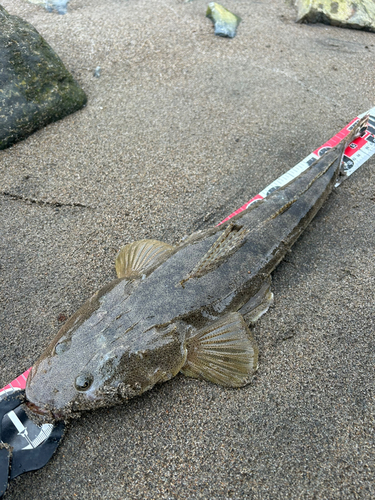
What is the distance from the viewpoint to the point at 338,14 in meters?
6.21

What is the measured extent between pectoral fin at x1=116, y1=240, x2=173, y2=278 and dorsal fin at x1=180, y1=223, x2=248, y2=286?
1.04 feet

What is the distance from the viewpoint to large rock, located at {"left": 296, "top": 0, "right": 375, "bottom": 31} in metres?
6.17

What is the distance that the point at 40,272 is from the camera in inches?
133

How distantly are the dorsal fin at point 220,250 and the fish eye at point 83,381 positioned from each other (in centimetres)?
92

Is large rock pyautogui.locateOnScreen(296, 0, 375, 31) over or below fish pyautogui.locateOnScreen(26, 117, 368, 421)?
over

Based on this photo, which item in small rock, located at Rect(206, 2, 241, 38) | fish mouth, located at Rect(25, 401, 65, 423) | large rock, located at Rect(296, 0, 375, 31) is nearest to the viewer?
fish mouth, located at Rect(25, 401, 65, 423)

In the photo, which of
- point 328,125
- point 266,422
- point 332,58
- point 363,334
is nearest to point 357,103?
point 328,125

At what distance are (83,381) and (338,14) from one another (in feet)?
22.3

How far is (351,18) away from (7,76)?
539 cm

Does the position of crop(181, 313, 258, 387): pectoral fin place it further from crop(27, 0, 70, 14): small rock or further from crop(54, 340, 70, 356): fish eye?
crop(27, 0, 70, 14): small rock

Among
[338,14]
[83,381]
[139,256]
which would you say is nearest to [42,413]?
[83,381]

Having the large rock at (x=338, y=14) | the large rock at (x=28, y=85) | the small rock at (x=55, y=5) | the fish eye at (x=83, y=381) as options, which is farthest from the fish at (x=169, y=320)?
the small rock at (x=55, y=5)

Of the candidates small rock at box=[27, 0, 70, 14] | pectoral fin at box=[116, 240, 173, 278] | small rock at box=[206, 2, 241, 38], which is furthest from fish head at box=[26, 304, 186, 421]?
small rock at box=[27, 0, 70, 14]

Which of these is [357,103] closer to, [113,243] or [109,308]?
[113,243]
